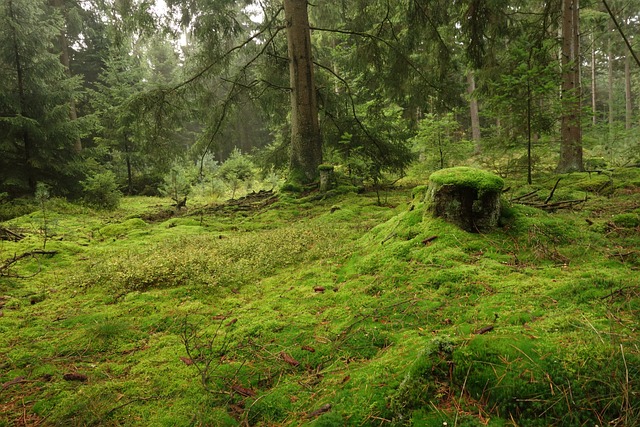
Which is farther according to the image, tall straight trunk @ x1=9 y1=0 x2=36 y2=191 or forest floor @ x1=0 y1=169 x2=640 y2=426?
tall straight trunk @ x1=9 y1=0 x2=36 y2=191

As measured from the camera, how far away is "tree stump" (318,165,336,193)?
9.19 metres

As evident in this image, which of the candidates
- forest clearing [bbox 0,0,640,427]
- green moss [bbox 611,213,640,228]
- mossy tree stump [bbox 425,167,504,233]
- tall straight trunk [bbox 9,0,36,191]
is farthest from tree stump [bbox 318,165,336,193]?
tall straight trunk [bbox 9,0,36,191]

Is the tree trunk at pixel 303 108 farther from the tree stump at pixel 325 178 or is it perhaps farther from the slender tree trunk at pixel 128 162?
the slender tree trunk at pixel 128 162

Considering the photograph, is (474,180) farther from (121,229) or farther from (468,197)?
(121,229)

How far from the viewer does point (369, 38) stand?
33.9ft

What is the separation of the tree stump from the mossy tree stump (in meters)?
5.24

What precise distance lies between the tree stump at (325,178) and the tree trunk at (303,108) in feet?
1.90

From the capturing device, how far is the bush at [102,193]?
472 inches

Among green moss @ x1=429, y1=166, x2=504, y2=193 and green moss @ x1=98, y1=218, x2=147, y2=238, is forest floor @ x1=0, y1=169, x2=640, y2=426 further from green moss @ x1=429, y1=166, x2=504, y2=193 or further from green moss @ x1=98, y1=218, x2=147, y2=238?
green moss @ x1=98, y1=218, x2=147, y2=238

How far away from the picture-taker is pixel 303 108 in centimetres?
984

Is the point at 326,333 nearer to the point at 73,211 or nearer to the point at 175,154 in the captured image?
the point at 175,154

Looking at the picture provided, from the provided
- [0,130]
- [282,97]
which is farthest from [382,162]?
[0,130]

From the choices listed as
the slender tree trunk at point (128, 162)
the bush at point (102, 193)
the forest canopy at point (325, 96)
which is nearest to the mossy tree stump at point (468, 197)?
the forest canopy at point (325, 96)

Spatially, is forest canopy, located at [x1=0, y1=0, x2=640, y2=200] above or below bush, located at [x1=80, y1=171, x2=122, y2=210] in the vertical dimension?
above
